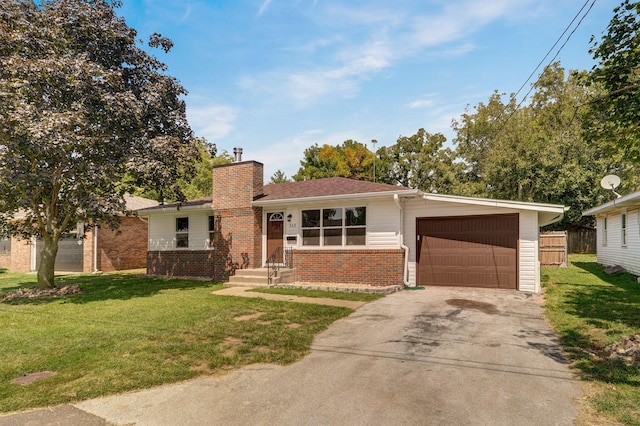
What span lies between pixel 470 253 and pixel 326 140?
27.6m

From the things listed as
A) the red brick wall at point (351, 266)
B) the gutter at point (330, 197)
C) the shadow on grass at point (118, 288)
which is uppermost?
the gutter at point (330, 197)

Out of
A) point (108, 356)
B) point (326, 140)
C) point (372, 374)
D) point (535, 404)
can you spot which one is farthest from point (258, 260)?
point (326, 140)

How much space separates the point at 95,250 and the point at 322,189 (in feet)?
42.7

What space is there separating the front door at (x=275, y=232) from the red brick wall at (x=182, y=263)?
7.76 feet

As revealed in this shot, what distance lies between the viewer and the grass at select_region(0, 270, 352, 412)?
4.48 m

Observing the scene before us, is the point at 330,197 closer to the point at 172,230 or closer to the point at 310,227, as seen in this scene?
the point at 310,227

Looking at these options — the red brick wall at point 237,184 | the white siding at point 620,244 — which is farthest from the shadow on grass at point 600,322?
the red brick wall at point 237,184

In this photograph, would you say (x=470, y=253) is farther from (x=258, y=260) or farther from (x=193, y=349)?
(x=193, y=349)

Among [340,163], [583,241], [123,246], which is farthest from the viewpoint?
[340,163]

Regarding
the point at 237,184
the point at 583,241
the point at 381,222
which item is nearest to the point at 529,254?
the point at 381,222

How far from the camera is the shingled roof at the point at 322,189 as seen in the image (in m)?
12.5

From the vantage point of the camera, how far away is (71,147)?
9.58 m

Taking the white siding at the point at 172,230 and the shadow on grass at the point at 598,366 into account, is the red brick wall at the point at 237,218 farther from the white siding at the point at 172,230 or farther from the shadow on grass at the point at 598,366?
the shadow on grass at the point at 598,366

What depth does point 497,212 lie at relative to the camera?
37.9 feet
